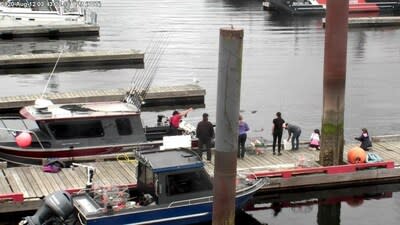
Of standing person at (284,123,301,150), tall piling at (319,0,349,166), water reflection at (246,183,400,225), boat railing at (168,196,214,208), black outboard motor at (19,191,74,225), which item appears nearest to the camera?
black outboard motor at (19,191,74,225)

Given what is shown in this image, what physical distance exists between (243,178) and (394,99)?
64.0ft

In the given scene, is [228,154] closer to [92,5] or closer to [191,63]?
Answer: [191,63]

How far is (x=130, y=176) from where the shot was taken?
65.8 ft

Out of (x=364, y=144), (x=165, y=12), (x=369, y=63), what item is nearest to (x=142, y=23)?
(x=165, y=12)

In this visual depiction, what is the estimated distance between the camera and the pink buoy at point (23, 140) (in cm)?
2111

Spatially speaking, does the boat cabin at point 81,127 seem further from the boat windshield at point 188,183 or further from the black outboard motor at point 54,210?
the black outboard motor at point 54,210

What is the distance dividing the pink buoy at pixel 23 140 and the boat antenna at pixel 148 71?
12.3ft

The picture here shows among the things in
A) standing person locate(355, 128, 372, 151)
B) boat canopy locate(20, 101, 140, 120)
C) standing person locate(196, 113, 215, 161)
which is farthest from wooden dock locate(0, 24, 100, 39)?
standing person locate(355, 128, 372, 151)

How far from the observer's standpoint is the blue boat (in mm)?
16500

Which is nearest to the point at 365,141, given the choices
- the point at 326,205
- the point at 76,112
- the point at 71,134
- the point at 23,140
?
the point at 326,205

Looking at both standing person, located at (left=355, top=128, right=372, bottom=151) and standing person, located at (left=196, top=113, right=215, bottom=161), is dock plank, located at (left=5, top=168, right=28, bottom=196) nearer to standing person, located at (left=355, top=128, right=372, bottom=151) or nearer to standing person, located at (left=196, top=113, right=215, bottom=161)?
standing person, located at (left=196, top=113, right=215, bottom=161)

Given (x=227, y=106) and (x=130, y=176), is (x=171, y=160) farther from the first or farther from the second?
(x=227, y=106)

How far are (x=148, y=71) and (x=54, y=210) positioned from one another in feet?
86.8

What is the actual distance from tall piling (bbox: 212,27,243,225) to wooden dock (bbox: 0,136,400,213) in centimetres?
552
